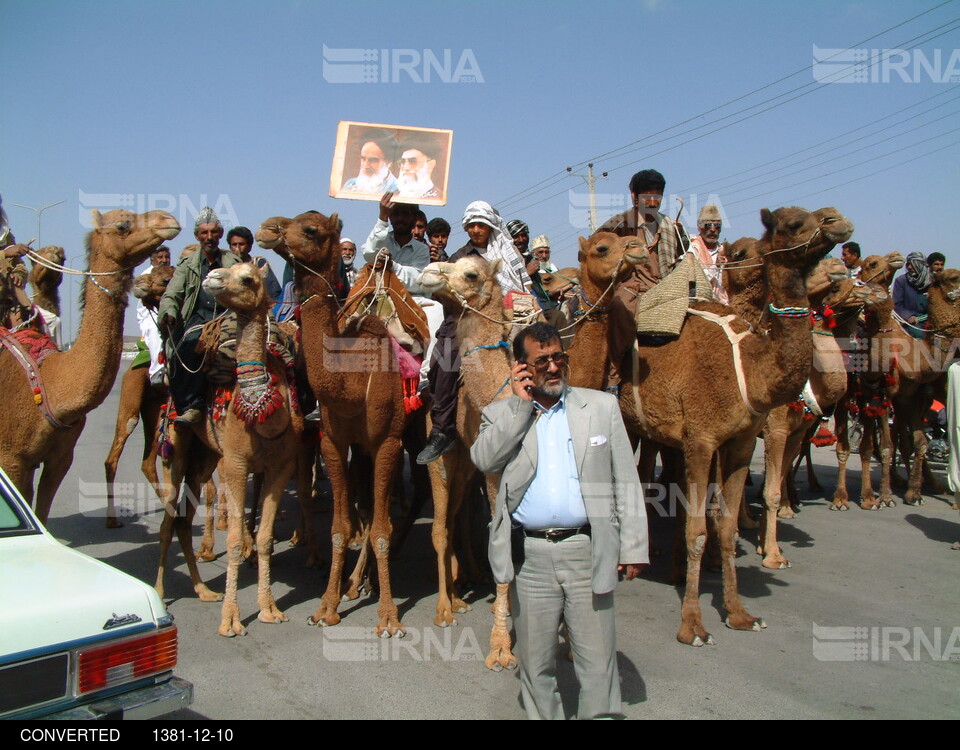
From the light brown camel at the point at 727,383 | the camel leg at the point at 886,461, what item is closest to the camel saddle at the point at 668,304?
the light brown camel at the point at 727,383

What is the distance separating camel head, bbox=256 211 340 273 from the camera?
19.5ft

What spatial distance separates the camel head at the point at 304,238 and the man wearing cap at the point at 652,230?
2.70m

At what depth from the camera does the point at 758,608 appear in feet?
21.9

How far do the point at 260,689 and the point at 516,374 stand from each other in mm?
2929

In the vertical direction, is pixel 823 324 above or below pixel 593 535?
above

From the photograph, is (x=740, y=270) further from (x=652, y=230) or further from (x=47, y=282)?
(x=47, y=282)

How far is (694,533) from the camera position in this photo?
6.07 m

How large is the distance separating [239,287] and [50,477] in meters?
2.72

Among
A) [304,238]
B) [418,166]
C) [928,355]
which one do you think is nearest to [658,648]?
[304,238]

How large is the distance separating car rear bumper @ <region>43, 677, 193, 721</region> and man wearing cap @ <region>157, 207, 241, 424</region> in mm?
3691

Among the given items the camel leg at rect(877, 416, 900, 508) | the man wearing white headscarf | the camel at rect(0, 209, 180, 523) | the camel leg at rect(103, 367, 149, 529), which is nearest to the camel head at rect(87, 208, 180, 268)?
the camel at rect(0, 209, 180, 523)

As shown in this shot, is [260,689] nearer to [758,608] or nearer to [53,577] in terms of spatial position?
[53,577]

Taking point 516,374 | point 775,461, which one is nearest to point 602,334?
point 516,374
